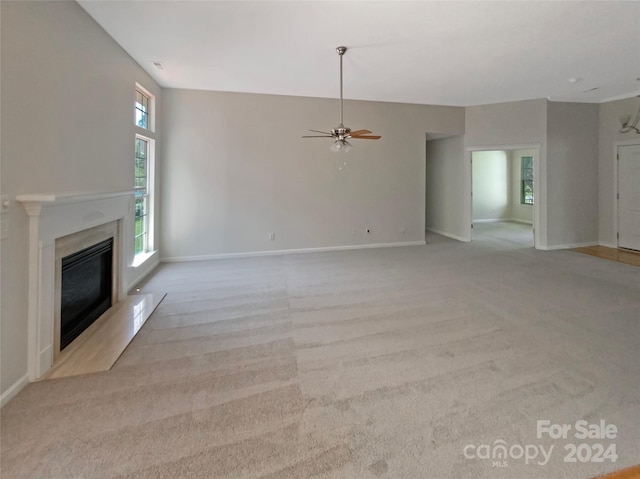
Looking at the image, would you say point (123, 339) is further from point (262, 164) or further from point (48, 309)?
point (262, 164)

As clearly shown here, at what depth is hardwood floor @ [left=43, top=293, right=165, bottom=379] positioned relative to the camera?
231 cm

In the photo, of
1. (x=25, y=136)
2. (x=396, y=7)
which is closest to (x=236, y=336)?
(x=25, y=136)

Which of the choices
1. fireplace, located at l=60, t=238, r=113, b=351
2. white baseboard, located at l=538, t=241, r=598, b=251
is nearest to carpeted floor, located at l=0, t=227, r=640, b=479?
fireplace, located at l=60, t=238, r=113, b=351

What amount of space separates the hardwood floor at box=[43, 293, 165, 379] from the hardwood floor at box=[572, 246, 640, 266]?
728 centimetres

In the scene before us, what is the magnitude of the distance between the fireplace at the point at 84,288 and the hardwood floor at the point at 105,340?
85mm

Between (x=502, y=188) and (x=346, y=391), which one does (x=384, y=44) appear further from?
(x=502, y=188)

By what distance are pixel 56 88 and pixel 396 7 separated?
2.98 m

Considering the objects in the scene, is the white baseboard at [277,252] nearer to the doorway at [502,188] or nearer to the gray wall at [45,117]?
the gray wall at [45,117]

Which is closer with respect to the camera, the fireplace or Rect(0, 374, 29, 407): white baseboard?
Rect(0, 374, 29, 407): white baseboard

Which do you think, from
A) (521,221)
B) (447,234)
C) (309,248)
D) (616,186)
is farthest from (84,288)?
(521,221)

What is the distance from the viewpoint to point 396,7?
2844 millimetres

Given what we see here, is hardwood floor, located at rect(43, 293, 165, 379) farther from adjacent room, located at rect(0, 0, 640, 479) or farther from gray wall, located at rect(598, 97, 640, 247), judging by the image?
gray wall, located at rect(598, 97, 640, 247)

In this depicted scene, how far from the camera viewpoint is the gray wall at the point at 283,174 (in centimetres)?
548

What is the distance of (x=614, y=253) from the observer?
5844 millimetres
